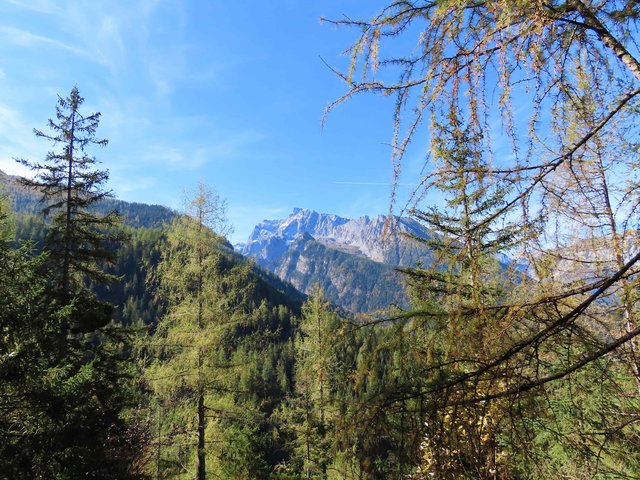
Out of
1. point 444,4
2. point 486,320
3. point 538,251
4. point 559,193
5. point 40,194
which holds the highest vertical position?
point 40,194

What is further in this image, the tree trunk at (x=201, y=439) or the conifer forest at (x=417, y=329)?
the tree trunk at (x=201, y=439)

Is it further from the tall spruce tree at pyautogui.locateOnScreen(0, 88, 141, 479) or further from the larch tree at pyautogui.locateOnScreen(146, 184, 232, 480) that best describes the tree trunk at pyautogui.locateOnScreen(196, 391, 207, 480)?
the tall spruce tree at pyautogui.locateOnScreen(0, 88, 141, 479)

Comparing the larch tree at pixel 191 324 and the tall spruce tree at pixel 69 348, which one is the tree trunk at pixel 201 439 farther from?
the tall spruce tree at pixel 69 348

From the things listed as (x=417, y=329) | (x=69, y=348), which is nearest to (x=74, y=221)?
(x=69, y=348)

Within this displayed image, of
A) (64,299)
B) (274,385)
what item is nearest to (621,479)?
(64,299)

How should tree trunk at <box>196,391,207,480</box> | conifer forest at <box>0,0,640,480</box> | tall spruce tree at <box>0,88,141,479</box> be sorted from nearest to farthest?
conifer forest at <box>0,0,640,480</box>, tall spruce tree at <box>0,88,141,479</box>, tree trunk at <box>196,391,207,480</box>

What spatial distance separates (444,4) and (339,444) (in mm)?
2213

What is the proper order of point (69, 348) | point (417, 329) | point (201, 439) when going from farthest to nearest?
point (201, 439) → point (69, 348) → point (417, 329)

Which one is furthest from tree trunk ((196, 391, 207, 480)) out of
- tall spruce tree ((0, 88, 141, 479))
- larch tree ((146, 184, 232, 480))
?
tall spruce tree ((0, 88, 141, 479))

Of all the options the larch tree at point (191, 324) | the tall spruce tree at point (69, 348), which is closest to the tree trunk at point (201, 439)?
the larch tree at point (191, 324)

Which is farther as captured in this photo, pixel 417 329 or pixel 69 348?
pixel 69 348

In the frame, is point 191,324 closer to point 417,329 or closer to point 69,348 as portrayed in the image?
point 69,348

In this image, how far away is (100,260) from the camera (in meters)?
9.14

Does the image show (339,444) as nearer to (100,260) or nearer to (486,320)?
(486,320)
